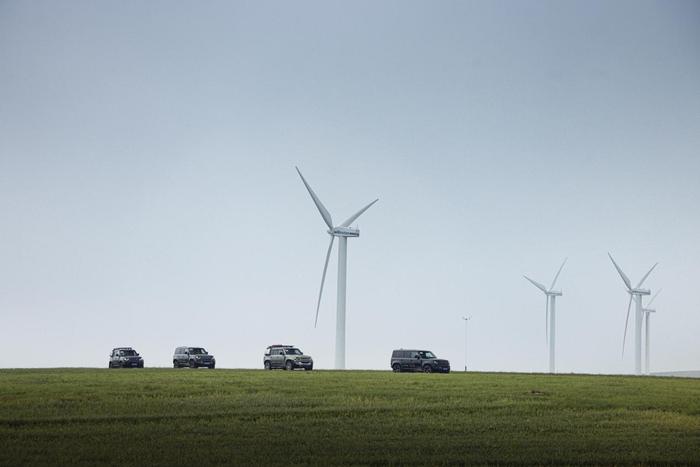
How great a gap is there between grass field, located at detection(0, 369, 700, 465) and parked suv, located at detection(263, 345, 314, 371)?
22095 millimetres

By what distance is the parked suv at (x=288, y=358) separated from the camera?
100125 mm

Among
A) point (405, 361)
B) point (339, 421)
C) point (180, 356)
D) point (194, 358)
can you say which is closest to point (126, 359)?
point (180, 356)

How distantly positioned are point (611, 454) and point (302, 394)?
2797 centimetres

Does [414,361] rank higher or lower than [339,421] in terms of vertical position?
higher

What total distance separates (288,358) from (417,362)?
13.2 m

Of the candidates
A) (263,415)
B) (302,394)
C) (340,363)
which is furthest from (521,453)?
(340,363)

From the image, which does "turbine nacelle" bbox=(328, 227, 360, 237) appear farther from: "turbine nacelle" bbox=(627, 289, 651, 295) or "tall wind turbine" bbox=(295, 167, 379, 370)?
"turbine nacelle" bbox=(627, 289, 651, 295)

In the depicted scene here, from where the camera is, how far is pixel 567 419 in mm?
52812

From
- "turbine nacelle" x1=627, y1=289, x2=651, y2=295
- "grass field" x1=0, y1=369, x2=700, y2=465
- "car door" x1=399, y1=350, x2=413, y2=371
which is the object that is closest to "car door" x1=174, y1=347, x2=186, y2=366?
"car door" x1=399, y1=350, x2=413, y2=371

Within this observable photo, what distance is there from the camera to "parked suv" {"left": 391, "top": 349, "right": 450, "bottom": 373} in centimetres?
9831

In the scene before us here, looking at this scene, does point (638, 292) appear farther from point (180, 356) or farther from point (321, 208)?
point (180, 356)

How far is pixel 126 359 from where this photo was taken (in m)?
108

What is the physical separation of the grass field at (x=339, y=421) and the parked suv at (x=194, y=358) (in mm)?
29046

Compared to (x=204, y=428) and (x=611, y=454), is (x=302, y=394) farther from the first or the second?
(x=611, y=454)
